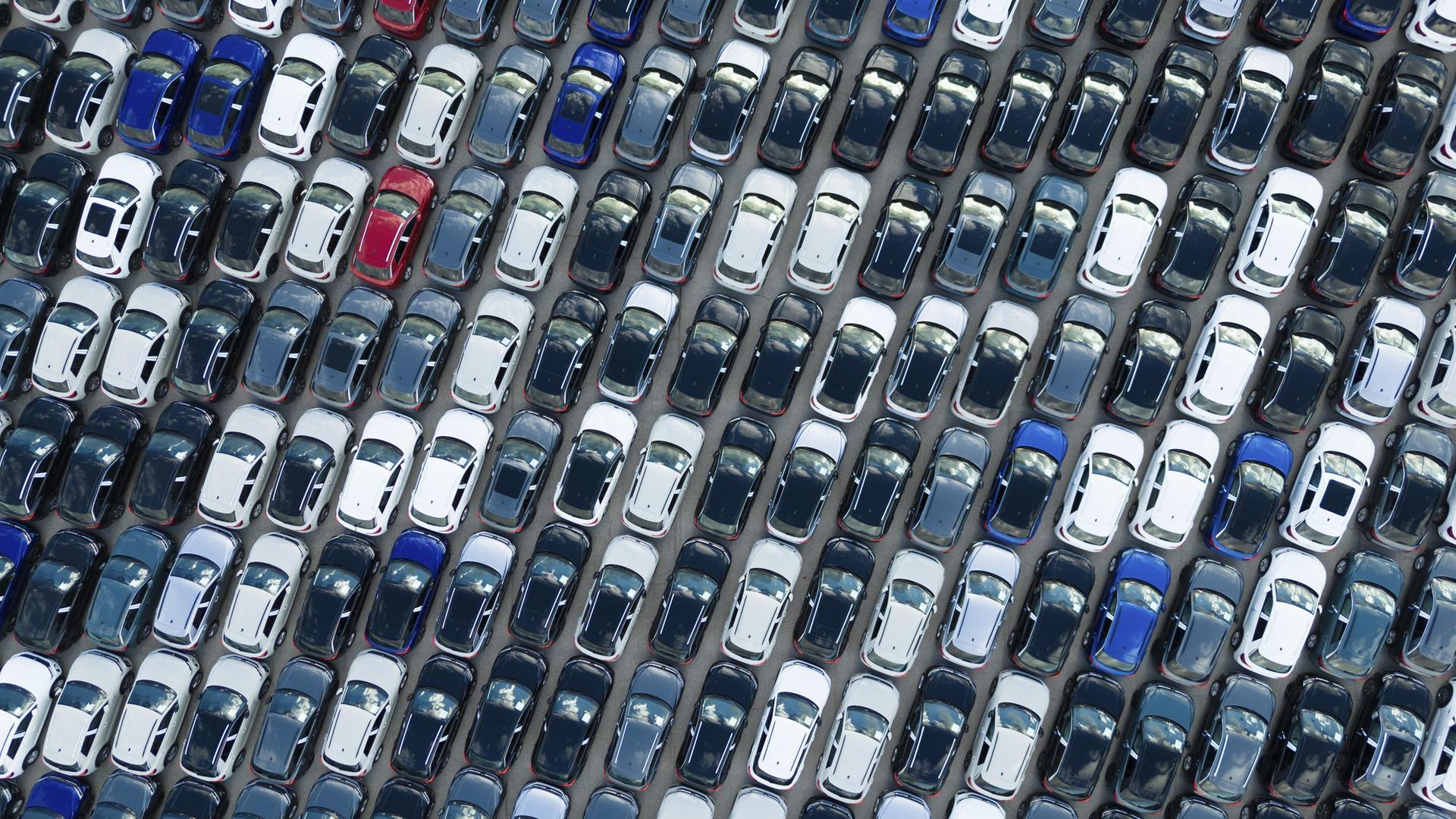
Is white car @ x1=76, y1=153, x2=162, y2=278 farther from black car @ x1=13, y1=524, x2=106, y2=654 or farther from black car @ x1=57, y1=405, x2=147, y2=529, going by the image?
black car @ x1=13, y1=524, x2=106, y2=654

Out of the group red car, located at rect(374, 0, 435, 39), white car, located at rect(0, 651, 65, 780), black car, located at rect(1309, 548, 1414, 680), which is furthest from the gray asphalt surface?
white car, located at rect(0, 651, 65, 780)

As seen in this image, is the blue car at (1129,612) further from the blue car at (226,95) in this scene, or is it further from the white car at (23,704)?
the white car at (23,704)

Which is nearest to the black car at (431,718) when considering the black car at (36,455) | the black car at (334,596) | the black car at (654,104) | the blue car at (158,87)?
the black car at (334,596)

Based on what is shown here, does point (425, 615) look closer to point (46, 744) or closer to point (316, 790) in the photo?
point (316, 790)

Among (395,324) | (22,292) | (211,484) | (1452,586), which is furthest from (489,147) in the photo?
(1452,586)

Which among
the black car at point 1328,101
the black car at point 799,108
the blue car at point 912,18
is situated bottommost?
the black car at point 799,108
